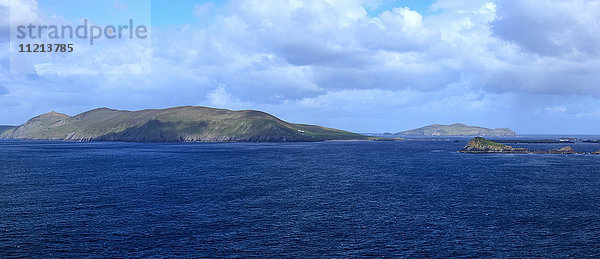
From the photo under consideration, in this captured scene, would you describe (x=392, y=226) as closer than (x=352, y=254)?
No

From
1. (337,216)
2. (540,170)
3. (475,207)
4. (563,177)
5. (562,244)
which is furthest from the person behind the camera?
(540,170)

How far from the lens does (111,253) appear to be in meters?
40.7

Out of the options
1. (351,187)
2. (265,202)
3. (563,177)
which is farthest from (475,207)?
(563,177)

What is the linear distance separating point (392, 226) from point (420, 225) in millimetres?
4084

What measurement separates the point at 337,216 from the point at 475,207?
24966mm

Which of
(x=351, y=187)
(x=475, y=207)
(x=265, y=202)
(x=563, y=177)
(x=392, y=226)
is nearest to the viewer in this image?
(x=392, y=226)

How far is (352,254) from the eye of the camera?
40844mm

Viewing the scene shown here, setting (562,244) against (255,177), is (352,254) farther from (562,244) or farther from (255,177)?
(255,177)

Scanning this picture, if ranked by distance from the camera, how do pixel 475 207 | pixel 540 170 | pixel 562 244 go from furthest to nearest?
pixel 540 170 → pixel 475 207 → pixel 562 244

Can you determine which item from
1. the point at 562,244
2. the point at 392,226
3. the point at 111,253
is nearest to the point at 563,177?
the point at 562,244

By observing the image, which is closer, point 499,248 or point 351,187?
point 499,248

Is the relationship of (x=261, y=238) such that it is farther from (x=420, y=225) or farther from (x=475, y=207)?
(x=475, y=207)

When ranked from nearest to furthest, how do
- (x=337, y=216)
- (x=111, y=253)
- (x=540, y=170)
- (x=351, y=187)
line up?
1. (x=111, y=253)
2. (x=337, y=216)
3. (x=351, y=187)
4. (x=540, y=170)

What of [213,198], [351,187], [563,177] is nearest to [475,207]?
[351,187]
